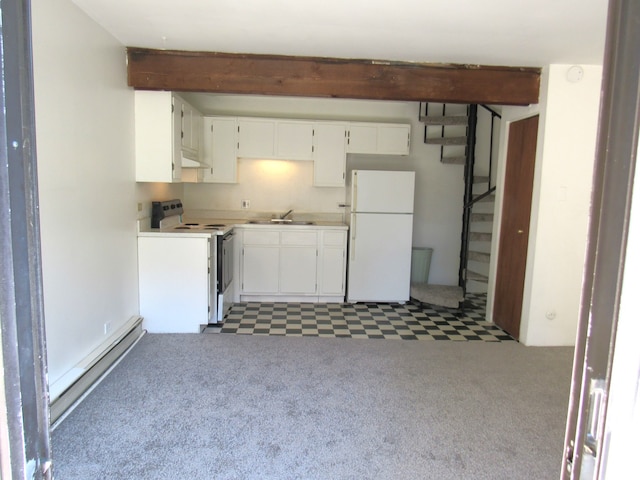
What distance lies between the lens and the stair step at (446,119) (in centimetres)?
509

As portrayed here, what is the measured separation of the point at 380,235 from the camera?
4.92m

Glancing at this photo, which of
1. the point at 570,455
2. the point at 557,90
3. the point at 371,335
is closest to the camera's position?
the point at 570,455

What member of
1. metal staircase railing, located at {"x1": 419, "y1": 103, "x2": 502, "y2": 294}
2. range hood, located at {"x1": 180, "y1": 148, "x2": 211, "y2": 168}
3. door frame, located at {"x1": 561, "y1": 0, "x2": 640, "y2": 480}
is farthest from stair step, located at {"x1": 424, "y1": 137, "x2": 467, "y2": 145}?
door frame, located at {"x1": 561, "y1": 0, "x2": 640, "y2": 480}

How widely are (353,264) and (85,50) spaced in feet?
10.6

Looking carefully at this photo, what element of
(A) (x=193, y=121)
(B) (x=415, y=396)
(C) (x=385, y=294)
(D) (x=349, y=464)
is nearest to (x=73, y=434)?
(D) (x=349, y=464)

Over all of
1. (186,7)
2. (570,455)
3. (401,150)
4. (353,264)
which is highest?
(186,7)

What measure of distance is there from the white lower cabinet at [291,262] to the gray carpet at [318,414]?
142 centimetres

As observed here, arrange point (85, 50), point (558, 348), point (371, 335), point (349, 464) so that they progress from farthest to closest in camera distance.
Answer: point (371, 335)
point (558, 348)
point (85, 50)
point (349, 464)

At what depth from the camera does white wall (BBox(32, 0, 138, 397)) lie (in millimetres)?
2293

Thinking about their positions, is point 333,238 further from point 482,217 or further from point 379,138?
point 482,217

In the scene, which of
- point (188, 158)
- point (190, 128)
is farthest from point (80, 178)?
point (190, 128)

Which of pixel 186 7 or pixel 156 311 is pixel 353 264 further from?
pixel 186 7

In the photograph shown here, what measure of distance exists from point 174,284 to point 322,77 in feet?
7.07

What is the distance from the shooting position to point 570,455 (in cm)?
70
